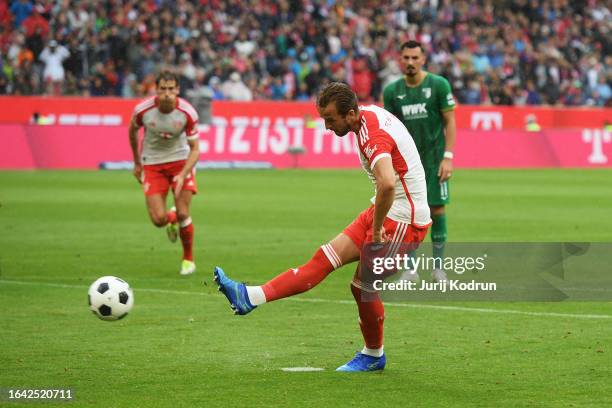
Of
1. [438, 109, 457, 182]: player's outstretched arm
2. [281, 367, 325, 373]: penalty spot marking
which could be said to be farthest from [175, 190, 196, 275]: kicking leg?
[281, 367, 325, 373]: penalty spot marking

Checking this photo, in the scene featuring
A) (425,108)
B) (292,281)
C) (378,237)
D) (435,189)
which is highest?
(378,237)

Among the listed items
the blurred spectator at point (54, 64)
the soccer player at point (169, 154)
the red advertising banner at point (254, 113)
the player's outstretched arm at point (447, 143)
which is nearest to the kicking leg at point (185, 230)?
the soccer player at point (169, 154)

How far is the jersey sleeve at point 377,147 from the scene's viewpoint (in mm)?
7844

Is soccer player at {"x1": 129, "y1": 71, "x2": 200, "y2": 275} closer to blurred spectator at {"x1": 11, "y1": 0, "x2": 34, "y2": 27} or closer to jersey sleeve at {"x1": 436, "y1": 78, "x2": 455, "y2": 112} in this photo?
jersey sleeve at {"x1": 436, "y1": 78, "x2": 455, "y2": 112}

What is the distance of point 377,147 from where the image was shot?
787cm

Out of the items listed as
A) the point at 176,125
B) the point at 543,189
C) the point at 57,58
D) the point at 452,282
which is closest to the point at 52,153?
the point at 57,58

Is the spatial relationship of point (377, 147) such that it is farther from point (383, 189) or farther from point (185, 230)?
point (185, 230)

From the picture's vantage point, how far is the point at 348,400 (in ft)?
23.7

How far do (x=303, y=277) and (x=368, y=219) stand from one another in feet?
1.90

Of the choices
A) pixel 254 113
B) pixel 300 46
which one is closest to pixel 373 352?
pixel 254 113

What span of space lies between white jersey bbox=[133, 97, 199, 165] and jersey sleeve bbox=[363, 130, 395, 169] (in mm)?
6276

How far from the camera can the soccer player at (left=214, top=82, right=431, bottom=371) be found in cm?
783

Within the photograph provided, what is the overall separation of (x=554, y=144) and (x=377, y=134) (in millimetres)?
28777

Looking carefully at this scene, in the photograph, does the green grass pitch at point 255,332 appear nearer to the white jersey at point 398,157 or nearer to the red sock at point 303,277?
the red sock at point 303,277
